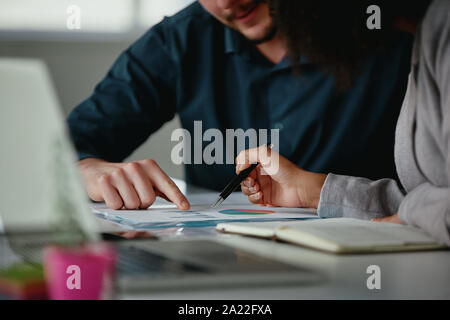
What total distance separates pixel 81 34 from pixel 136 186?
1635 mm

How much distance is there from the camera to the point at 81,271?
1.09 feet

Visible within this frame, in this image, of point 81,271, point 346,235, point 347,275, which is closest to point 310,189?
point 346,235

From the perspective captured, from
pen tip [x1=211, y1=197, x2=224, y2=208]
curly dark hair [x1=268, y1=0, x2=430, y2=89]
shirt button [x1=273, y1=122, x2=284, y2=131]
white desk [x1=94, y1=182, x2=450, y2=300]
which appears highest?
curly dark hair [x1=268, y1=0, x2=430, y2=89]

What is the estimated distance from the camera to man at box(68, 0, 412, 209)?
4.56ft

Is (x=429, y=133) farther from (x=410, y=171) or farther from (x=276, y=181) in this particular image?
(x=276, y=181)

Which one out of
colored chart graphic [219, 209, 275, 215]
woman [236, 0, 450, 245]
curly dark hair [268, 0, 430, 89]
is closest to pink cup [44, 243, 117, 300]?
woman [236, 0, 450, 245]

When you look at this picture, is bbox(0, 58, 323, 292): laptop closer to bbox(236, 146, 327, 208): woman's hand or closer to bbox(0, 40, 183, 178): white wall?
bbox(236, 146, 327, 208): woman's hand

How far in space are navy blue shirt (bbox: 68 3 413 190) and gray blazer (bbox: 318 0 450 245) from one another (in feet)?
1.96

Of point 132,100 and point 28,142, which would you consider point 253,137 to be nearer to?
point 132,100

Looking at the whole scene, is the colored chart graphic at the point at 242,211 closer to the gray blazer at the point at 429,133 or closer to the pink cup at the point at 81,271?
the gray blazer at the point at 429,133

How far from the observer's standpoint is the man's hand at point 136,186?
0.88 meters

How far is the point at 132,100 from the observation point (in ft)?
4.77

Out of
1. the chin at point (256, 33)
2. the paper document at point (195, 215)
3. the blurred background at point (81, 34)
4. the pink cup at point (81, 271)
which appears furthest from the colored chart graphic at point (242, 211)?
the blurred background at point (81, 34)

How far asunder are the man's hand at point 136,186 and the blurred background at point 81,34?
130 cm
